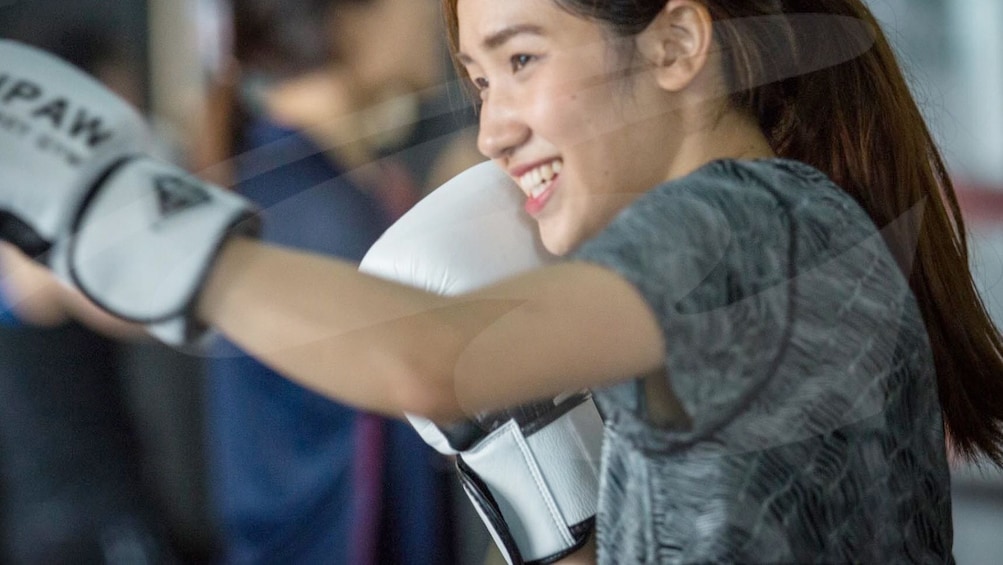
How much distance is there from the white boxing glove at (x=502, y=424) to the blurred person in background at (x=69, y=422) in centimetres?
12

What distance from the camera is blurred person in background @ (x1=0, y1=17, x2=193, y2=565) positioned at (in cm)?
53

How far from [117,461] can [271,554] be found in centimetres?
9

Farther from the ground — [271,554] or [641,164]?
[641,164]

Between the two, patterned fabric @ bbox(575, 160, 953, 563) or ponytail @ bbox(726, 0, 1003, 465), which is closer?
patterned fabric @ bbox(575, 160, 953, 563)

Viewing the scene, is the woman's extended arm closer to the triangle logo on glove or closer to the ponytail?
the triangle logo on glove

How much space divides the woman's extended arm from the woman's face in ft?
0.24

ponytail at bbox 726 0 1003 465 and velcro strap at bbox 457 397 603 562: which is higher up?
ponytail at bbox 726 0 1003 465

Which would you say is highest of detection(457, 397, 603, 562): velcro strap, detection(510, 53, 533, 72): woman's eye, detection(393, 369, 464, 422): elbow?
A: detection(510, 53, 533, 72): woman's eye

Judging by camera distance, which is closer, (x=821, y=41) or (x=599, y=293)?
(x=599, y=293)

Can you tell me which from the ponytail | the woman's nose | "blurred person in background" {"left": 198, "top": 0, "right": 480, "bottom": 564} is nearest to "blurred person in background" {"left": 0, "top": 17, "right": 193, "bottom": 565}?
"blurred person in background" {"left": 198, "top": 0, "right": 480, "bottom": 564}

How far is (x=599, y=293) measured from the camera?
1.62 ft

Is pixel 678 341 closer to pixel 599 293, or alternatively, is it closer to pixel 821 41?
pixel 599 293

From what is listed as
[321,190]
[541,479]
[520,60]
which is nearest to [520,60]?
[520,60]

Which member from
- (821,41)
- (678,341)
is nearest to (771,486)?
(678,341)
